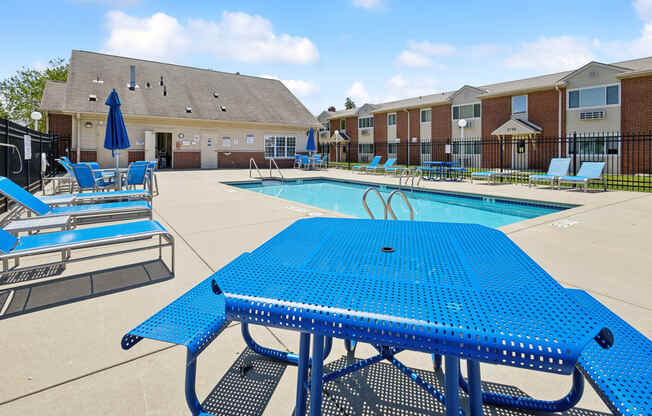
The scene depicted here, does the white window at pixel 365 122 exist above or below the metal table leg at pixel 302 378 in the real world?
above

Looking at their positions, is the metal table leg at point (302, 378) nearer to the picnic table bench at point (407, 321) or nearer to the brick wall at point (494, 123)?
the picnic table bench at point (407, 321)

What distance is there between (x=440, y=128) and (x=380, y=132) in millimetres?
6041

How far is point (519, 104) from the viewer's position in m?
→ 22.9

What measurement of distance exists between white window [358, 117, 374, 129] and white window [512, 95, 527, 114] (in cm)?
1257

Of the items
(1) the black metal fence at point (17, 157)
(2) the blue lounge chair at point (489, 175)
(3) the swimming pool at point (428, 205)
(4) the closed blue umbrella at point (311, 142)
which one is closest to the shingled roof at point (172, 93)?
(4) the closed blue umbrella at point (311, 142)

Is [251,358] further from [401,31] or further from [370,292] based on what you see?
[401,31]

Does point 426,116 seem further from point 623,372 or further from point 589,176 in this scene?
point 623,372

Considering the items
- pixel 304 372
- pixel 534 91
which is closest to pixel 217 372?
pixel 304 372

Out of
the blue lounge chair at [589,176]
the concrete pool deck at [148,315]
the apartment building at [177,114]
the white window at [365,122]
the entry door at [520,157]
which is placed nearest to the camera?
the concrete pool deck at [148,315]

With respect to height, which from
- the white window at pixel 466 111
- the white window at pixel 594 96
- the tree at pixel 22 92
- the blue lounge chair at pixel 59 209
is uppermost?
the tree at pixel 22 92

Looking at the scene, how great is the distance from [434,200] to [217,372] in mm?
9747

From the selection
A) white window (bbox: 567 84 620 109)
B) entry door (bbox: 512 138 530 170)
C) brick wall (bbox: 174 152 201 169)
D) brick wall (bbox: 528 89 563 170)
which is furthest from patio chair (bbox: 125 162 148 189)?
white window (bbox: 567 84 620 109)

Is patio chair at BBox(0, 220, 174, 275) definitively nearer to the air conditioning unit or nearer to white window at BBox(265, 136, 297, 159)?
white window at BBox(265, 136, 297, 159)

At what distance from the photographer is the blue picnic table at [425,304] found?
947mm
